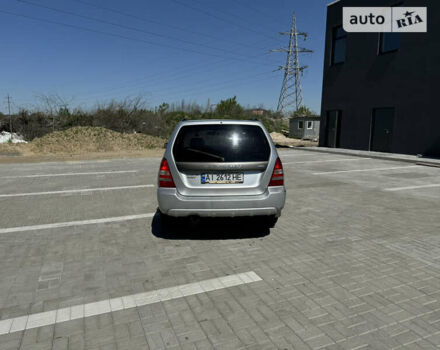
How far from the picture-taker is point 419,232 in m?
4.94

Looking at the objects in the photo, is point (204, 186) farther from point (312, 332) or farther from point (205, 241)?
point (312, 332)

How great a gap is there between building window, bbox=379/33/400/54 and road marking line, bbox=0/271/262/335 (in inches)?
704

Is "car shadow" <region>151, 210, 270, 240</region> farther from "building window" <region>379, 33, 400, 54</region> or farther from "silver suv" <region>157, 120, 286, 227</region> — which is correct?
"building window" <region>379, 33, 400, 54</region>

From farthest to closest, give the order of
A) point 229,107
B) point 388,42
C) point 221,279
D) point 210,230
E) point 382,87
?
point 229,107, point 382,87, point 388,42, point 210,230, point 221,279

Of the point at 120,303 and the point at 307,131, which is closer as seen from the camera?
the point at 120,303

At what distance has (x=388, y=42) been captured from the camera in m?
17.4

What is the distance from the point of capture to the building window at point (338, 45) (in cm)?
2033

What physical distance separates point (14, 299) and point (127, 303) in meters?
1.07

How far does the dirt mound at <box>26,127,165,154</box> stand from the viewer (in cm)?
2116

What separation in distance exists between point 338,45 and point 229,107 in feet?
80.3

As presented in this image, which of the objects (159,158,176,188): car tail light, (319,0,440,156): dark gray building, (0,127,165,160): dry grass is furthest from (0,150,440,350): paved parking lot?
(0,127,165,160): dry grass

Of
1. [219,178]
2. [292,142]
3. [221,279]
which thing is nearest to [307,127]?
[292,142]

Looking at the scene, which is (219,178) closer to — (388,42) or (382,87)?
(382,87)

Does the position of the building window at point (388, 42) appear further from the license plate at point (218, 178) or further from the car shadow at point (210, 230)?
the license plate at point (218, 178)
